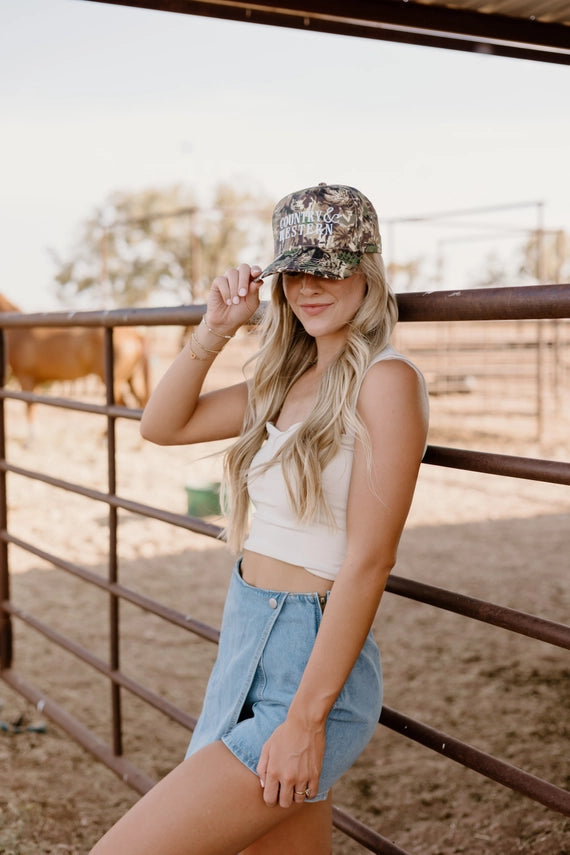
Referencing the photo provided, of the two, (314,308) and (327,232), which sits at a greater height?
(327,232)

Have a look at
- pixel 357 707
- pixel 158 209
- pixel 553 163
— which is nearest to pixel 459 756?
pixel 357 707

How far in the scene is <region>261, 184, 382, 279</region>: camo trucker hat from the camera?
1317mm

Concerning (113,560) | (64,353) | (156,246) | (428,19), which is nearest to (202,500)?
(113,560)

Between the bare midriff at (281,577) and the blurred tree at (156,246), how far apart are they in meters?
23.4

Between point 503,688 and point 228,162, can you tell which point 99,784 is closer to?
point 503,688

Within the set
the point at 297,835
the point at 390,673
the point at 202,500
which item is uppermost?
the point at 297,835

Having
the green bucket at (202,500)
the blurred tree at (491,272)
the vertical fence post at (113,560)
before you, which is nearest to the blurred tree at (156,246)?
the blurred tree at (491,272)

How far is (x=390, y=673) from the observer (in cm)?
356

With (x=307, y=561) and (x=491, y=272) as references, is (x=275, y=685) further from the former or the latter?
(x=491, y=272)

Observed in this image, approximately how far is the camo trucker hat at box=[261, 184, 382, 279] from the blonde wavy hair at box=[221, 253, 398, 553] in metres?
0.04

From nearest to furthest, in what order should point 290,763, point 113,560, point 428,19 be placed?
point 290,763 < point 113,560 < point 428,19

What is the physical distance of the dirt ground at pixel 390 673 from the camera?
2455mm

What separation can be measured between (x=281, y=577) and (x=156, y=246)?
28510 millimetres

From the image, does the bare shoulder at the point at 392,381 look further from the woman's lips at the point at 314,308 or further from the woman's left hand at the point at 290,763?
the woman's left hand at the point at 290,763
